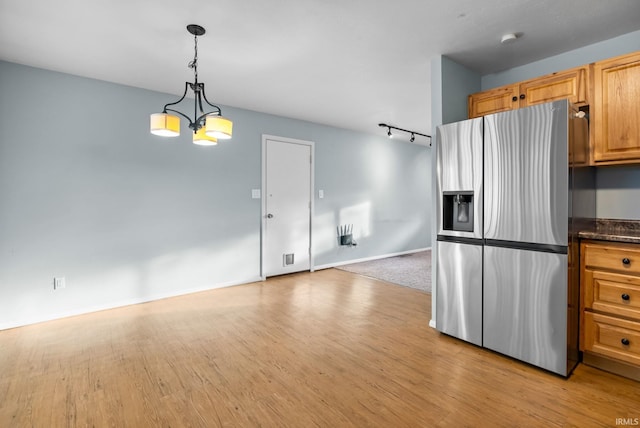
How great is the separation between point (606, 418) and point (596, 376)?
50 cm

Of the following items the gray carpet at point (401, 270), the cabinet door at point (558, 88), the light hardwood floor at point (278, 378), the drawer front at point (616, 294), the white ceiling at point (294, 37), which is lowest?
the light hardwood floor at point (278, 378)

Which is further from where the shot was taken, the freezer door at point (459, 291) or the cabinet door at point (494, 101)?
the cabinet door at point (494, 101)

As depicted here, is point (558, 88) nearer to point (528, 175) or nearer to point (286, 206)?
point (528, 175)

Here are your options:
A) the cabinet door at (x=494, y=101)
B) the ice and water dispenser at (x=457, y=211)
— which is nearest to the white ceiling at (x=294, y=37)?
the cabinet door at (x=494, y=101)

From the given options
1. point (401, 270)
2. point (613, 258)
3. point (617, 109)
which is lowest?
point (401, 270)

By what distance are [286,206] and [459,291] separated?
299cm

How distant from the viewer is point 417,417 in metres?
1.71

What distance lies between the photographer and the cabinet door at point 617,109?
2.13 meters

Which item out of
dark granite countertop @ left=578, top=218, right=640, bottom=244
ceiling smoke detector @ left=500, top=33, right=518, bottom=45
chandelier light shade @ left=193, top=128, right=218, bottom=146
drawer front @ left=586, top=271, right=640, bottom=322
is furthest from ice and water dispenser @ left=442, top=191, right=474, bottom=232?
chandelier light shade @ left=193, top=128, right=218, bottom=146

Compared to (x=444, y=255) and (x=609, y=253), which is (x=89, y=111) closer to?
(x=444, y=255)

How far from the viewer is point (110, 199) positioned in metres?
3.46

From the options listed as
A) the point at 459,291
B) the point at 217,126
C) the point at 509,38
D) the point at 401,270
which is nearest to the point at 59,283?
the point at 217,126

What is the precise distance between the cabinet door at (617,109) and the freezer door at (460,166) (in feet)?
2.72

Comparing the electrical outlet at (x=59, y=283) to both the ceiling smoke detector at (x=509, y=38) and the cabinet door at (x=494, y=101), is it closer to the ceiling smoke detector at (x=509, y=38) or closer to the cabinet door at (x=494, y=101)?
the cabinet door at (x=494, y=101)
